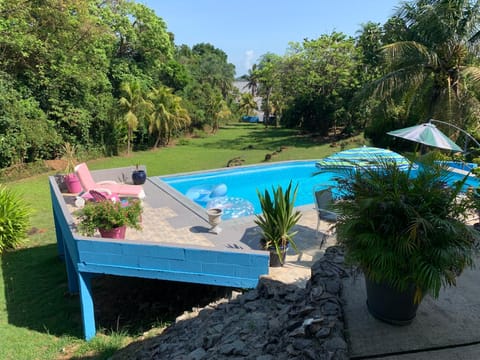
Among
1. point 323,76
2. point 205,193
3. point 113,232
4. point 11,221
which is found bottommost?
point 205,193

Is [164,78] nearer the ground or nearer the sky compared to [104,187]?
nearer the sky

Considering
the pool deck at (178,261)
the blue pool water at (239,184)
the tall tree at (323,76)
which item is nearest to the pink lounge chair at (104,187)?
the pool deck at (178,261)

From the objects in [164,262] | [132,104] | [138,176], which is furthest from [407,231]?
[132,104]

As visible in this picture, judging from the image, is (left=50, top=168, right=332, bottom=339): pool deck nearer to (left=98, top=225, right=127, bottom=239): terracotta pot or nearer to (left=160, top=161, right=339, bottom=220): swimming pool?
(left=98, top=225, right=127, bottom=239): terracotta pot

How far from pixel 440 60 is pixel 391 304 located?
11427mm

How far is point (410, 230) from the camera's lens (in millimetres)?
2465

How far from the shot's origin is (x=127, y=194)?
8859 millimetres

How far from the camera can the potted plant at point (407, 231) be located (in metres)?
2.51

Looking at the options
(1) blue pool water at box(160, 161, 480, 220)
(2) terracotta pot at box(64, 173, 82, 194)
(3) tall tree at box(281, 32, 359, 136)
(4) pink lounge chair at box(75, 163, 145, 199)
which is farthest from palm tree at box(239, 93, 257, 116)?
(4) pink lounge chair at box(75, 163, 145, 199)

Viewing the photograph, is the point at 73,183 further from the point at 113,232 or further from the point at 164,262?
the point at 164,262

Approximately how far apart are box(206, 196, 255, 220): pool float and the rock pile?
5.86 m

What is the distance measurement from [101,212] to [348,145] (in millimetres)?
19306

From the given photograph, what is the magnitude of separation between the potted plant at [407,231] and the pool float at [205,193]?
390 inches

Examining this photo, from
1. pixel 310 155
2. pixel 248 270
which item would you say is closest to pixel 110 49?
pixel 310 155
